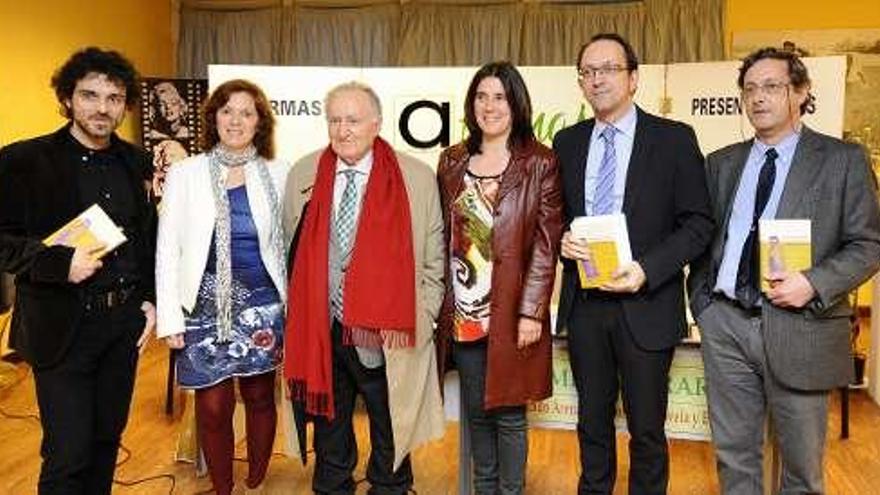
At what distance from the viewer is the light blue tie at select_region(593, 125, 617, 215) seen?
7.48 feet

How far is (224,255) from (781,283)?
1609 millimetres

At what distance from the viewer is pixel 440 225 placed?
2.41 meters

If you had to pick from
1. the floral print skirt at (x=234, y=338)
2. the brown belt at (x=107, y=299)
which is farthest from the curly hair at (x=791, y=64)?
the brown belt at (x=107, y=299)

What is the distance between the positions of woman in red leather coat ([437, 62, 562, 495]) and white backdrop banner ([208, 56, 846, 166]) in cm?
133

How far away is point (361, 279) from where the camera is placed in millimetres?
2348

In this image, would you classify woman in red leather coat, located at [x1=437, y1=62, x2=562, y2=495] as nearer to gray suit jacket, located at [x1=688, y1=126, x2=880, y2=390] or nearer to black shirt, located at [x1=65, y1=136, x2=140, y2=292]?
gray suit jacket, located at [x1=688, y1=126, x2=880, y2=390]

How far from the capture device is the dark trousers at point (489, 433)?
2424 millimetres

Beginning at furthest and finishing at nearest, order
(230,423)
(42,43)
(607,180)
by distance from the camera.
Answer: (42,43), (230,423), (607,180)

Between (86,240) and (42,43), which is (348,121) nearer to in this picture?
(86,240)

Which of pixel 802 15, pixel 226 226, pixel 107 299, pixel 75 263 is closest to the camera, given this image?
pixel 75 263

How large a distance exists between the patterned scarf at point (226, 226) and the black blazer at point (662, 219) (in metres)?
1.07

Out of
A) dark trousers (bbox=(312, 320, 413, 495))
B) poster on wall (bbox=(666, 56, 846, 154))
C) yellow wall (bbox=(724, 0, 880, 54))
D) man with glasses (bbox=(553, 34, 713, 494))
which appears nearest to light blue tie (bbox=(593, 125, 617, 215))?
man with glasses (bbox=(553, 34, 713, 494))

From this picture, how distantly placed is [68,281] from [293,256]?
2.16 ft

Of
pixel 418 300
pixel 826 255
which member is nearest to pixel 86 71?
pixel 418 300
